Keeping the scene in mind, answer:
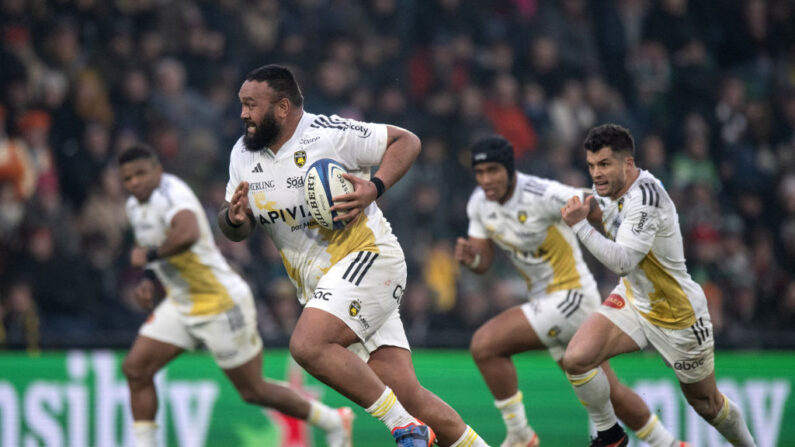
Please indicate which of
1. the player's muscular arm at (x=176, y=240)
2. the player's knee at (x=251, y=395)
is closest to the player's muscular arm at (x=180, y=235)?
the player's muscular arm at (x=176, y=240)

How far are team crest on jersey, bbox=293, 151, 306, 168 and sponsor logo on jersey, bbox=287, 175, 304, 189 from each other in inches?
3.2

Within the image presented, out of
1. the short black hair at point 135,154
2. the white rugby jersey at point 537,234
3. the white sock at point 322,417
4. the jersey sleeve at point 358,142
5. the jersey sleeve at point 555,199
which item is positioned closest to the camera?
the jersey sleeve at point 358,142

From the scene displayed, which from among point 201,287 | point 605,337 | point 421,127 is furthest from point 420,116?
point 605,337

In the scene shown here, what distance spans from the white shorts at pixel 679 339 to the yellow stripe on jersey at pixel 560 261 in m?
1.09

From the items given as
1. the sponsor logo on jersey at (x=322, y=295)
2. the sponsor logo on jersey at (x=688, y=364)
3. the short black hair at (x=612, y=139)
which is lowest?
the sponsor logo on jersey at (x=688, y=364)

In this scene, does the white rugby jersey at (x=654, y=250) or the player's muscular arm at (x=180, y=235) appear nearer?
the white rugby jersey at (x=654, y=250)

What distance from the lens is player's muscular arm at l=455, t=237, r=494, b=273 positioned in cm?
840

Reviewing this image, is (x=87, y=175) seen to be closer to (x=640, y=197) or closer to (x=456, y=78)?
(x=456, y=78)

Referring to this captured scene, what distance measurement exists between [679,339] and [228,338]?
12.7ft

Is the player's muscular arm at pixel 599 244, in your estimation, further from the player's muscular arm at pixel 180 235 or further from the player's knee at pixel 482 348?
the player's muscular arm at pixel 180 235

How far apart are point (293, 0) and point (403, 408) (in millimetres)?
9918

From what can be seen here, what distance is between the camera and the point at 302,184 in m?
6.41

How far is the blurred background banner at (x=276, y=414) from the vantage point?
10.8 m

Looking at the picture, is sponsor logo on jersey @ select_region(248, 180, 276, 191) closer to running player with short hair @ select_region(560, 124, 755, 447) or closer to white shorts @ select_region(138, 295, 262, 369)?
running player with short hair @ select_region(560, 124, 755, 447)
